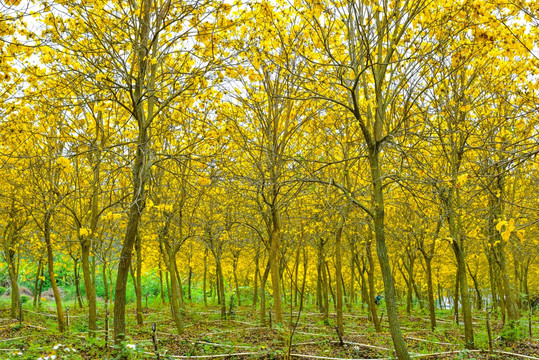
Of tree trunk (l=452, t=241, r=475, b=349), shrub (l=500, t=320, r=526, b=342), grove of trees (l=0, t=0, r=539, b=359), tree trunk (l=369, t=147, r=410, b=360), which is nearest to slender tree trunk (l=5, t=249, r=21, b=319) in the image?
grove of trees (l=0, t=0, r=539, b=359)

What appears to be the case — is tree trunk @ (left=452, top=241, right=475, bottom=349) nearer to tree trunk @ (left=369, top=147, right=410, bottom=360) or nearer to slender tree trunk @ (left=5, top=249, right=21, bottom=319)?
tree trunk @ (left=369, top=147, right=410, bottom=360)

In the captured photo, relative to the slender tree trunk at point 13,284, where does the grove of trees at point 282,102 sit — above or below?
above

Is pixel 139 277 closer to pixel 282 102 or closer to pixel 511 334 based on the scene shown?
pixel 282 102

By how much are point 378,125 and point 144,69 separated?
11.5ft

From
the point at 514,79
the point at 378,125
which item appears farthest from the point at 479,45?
the point at 514,79

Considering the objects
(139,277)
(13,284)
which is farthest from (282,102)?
(13,284)

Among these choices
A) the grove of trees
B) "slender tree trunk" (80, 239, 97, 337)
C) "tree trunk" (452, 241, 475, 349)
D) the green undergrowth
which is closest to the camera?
the grove of trees

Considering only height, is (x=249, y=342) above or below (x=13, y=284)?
below

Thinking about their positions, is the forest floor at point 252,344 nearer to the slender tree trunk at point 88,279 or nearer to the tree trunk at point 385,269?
the slender tree trunk at point 88,279

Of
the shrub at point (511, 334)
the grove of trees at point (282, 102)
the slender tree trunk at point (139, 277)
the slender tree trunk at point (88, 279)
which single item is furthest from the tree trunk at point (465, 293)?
the slender tree trunk at point (139, 277)

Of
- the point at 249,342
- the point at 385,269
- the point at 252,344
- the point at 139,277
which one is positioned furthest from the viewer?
the point at 139,277

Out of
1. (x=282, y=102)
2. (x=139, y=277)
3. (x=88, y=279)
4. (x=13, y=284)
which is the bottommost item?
(x=13, y=284)

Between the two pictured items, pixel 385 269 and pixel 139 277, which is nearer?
pixel 385 269

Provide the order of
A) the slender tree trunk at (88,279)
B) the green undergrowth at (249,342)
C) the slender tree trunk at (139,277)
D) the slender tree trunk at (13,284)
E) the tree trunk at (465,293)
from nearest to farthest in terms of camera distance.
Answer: the green undergrowth at (249,342)
the tree trunk at (465,293)
the slender tree trunk at (88,279)
the slender tree trunk at (139,277)
the slender tree trunk at (13,284)
